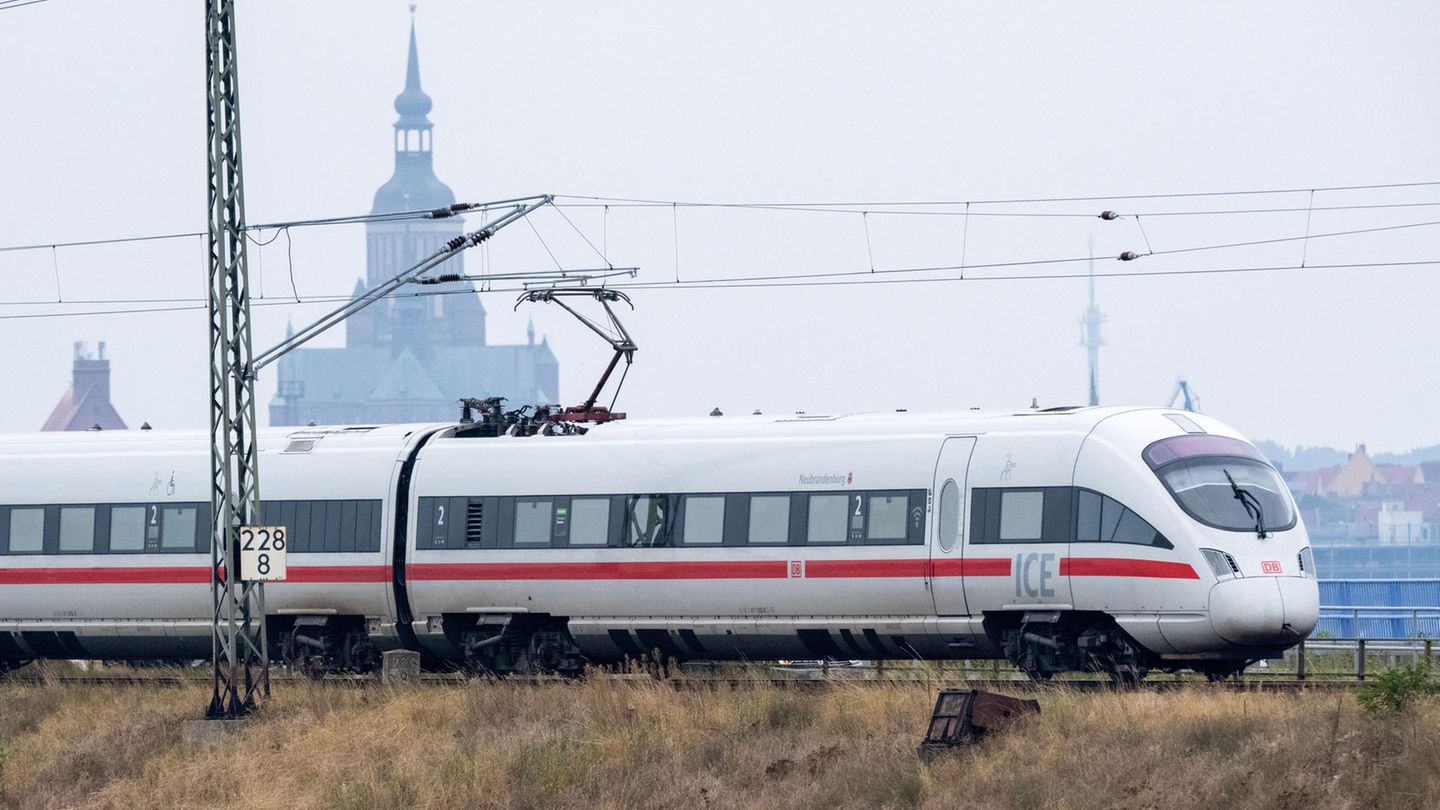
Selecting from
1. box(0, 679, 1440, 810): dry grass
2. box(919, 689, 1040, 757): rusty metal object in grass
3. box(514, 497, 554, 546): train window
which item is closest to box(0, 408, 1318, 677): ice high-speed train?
box(514, 497, 554, 546): train window

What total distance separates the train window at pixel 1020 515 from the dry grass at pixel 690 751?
256 cm

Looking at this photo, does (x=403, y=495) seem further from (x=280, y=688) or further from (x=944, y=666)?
(x=944, y=666)

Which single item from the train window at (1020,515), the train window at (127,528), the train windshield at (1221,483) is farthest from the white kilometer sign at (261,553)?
the train windshield at (1221,483)

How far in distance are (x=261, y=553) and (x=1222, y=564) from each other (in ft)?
36.4

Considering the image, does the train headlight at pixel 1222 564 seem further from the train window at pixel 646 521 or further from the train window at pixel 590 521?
the train window at pixel 590 521

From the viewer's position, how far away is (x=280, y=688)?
28.8 metres

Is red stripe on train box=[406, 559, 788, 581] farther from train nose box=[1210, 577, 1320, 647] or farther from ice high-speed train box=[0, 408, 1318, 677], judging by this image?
train nose box=[1210, 577, 1320, 647]

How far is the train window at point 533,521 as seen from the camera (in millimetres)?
29594

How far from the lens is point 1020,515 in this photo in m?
26.5

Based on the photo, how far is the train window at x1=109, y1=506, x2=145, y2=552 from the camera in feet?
104

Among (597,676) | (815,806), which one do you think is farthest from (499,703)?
(815,806)

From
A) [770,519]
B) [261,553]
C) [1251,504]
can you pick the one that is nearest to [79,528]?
[261,553]

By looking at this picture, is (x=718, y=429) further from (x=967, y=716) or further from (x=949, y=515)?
(x=967, y=716)

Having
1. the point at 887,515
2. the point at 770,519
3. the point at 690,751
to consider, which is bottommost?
the point at 690,751
